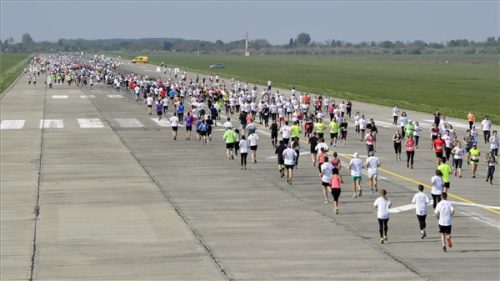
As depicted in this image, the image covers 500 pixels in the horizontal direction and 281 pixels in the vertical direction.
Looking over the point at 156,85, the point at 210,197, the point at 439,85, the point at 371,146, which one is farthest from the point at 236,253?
the point at 439,85

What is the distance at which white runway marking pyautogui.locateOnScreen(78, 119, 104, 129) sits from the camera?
6125 cm

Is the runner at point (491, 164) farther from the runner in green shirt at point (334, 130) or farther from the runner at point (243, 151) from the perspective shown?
the runner in green shirt at point (334, 130)

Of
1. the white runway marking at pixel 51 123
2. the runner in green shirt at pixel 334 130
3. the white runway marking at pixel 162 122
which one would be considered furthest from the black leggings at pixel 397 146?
the white runway marking at pixel 51 123

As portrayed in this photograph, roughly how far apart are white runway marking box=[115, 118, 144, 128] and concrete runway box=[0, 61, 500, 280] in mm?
12757

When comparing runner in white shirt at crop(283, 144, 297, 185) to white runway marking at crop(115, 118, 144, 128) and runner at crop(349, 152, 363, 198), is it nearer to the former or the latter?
runner at crop(349, 152, 363, 198)

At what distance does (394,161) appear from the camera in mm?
42094

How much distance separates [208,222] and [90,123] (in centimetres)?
3724

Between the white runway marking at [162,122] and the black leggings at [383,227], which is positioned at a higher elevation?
the black leggings at [383,227]

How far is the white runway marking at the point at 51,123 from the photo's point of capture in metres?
60.9

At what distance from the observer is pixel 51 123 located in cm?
6350

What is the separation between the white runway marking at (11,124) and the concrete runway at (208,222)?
12.5 m

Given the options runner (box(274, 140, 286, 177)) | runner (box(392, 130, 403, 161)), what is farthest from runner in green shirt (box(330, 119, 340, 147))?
runner (box(274, 140, 286, 177))

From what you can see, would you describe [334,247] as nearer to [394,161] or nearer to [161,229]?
[161,229]

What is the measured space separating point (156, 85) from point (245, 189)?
52446 millimetres
